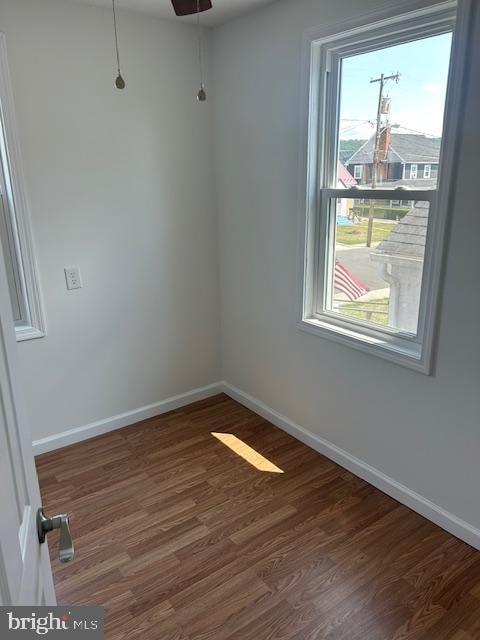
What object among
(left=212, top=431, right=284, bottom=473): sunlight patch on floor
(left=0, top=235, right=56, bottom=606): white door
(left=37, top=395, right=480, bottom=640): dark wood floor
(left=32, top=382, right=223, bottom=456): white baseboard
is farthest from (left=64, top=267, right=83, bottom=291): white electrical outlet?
(left=0, top=235, right=56, bottom=606): white door

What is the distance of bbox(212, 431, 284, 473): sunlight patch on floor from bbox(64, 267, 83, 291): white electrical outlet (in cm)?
125

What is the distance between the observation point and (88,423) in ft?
9.39

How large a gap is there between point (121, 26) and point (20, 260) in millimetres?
1376

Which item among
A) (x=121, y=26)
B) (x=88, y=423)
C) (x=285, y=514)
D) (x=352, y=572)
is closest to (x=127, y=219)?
(x=121, y=26)

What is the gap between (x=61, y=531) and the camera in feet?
2.90

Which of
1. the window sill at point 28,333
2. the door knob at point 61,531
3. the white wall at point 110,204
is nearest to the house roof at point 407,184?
the white wall at point 110,204

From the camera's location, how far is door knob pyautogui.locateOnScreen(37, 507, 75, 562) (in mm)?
857

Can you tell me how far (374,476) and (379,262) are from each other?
1.11 metres

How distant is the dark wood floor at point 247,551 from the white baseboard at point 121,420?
3.0 inches

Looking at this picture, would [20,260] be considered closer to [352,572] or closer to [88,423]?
[88,423]

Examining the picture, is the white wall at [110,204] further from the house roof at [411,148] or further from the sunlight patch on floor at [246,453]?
the house roof at [411,148]

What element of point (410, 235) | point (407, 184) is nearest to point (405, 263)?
point (410, 235)

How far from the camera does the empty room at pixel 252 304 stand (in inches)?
70.9

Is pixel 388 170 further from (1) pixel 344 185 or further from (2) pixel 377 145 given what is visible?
(1) pixel 344 185
